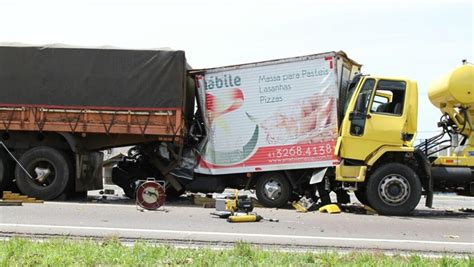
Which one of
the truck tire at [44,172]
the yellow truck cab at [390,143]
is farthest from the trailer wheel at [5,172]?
the yellow truck cab at [390,143]

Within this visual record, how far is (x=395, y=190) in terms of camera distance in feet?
37.3

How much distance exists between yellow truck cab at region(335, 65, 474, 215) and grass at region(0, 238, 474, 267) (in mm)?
5208

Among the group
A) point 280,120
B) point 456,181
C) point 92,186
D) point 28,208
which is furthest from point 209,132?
point 456,181

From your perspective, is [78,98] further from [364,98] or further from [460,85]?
[460,85]

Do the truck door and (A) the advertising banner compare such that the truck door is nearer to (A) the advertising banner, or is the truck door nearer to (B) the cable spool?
(A) the advertising banner

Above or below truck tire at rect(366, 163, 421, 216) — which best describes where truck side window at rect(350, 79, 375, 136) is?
above

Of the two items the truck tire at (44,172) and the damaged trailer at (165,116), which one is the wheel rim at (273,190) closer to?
the damaged trailer at (165,116)

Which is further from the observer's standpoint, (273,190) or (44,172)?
(44,172)

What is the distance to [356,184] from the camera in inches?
464

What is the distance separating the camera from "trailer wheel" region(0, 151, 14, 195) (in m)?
12.9

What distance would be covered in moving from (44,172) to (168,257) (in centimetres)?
785

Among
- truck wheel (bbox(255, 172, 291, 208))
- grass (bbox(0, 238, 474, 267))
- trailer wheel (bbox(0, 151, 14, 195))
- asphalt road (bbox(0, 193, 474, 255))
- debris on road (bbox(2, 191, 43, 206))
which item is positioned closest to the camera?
grass (bbox(0, 238, 474, 267))

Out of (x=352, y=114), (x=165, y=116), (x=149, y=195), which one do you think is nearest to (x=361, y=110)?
(x=352, y=114)

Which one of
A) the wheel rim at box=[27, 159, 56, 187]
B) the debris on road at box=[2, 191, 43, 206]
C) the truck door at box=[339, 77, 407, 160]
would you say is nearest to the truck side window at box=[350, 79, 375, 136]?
the truck door at box=[339, 77, 407, 160]
